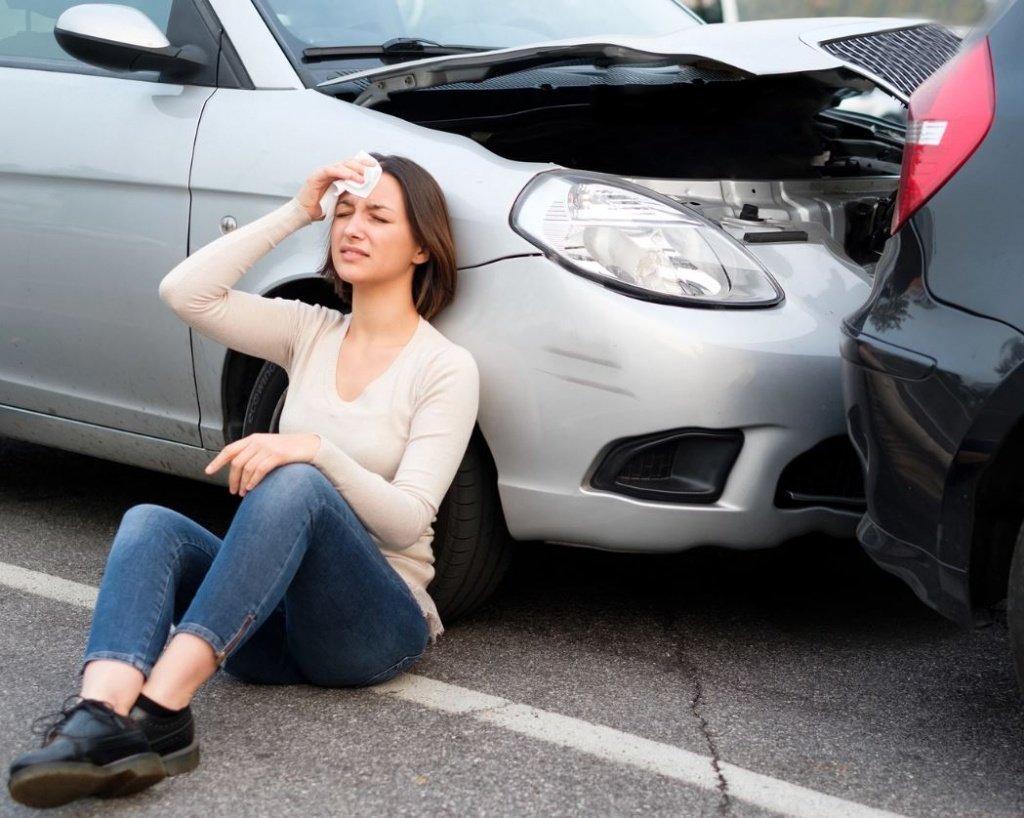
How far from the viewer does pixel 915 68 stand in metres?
3.17

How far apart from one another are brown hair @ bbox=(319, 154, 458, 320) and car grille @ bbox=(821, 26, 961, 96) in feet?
2.63

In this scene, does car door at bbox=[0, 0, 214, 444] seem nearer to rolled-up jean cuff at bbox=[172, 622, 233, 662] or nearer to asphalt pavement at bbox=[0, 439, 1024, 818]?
asphalt pavement at bbox=[0, 439, 1024, 818]

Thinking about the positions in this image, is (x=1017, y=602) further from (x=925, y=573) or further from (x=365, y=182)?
(x=365, y=182)

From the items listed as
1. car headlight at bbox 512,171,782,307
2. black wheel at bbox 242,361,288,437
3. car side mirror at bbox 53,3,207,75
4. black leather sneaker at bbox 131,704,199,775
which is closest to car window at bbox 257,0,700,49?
car side mirror at bbox 53,3,207,75

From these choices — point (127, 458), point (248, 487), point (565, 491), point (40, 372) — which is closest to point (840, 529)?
point (565, 491)

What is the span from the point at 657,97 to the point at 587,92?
16 centimetres

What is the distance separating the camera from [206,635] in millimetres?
2500

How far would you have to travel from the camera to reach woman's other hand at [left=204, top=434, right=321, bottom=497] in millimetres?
2580

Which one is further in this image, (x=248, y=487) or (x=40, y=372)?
(x=40, y=372)

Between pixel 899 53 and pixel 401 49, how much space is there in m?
1.16

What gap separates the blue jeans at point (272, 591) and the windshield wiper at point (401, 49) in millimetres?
1312

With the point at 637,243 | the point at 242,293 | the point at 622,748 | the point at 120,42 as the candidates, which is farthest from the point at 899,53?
the point at 120,42

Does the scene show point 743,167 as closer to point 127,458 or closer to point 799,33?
point 799,33

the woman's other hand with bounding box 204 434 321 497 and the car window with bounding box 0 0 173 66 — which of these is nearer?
the woman's other hand with bounding box 204 434 321 497
